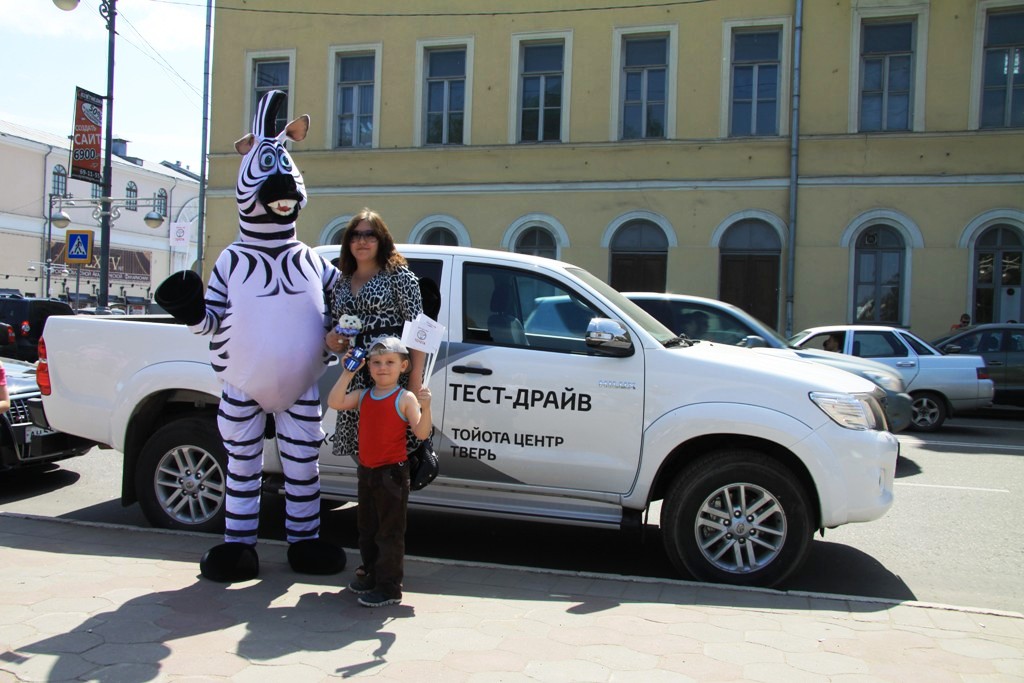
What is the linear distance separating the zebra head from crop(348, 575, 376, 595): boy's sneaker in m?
1.95

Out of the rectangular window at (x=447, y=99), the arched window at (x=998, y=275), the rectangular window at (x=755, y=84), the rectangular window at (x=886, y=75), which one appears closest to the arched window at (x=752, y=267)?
the rectangular window at (x=755, y=84)

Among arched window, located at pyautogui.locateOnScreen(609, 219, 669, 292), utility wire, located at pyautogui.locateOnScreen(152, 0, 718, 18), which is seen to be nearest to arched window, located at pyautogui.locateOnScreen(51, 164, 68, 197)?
utility wire, located at pyautogui.locateOnScreen(152, 0, 718, 18)

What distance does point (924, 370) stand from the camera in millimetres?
13102

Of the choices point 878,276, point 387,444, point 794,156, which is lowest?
point 387,444

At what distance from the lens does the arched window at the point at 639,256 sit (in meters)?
20.2

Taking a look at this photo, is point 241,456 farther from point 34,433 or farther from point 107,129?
point 107,129

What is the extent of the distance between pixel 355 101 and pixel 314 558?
19.2 meters

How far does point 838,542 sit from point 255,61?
827 inches

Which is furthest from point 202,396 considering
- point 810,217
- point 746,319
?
point 810,217

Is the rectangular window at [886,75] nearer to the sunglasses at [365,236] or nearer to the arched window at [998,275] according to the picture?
the arched window at [998,275]

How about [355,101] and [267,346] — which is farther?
[355,101]

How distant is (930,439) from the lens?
40.9 feet

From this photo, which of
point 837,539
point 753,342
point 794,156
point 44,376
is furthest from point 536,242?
point 44,376

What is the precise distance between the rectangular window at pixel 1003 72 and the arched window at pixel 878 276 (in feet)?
9.96
